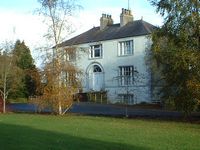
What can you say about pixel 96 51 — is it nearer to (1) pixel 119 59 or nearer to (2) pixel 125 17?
(1) pixel 119 59

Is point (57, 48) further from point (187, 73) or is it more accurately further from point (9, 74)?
point (187, 73)

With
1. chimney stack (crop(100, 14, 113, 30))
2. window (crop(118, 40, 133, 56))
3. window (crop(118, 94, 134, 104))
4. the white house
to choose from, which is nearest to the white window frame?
the white house

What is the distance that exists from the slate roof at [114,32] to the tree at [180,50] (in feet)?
82.9

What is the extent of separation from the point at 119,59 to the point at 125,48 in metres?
1.64

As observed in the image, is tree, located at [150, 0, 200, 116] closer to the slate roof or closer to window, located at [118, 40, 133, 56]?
the slate roof

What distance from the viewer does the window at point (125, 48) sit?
59469mm

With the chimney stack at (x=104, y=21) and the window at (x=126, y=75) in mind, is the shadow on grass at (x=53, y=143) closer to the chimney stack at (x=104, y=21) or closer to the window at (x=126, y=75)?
the window at (x=126, y=75)

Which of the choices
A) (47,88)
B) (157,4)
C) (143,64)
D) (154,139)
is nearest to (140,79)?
(143,64)

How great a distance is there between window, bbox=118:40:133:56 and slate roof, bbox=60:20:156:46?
950 millimetres

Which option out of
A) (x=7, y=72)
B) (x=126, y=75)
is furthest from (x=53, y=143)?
(x=126, y=75)

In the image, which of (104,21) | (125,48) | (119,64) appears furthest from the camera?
(104,21)

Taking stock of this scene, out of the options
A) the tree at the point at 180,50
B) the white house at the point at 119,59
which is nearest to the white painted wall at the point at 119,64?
the white house at the point at 119,59

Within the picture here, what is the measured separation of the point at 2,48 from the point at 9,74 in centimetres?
298

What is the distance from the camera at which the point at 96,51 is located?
6388 cm
